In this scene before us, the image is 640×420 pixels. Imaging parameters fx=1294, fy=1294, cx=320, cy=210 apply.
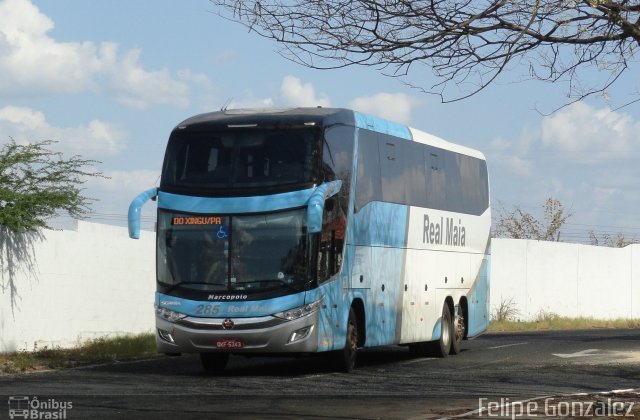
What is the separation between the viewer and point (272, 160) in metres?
19.7

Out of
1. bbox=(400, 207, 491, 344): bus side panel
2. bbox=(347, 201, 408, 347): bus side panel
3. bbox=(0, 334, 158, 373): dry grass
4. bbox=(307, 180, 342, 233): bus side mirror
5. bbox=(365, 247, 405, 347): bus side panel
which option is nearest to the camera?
bbox=(307, 180, 342, 233): bus side mirror

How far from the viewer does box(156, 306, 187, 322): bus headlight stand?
19641 millimetres

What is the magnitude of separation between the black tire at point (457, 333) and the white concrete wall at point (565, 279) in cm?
1575

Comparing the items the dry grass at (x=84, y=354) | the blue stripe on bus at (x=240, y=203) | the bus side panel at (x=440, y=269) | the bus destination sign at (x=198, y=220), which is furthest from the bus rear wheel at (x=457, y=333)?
the bus destination sign at (x=198, y=220)

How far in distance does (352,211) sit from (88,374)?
481 cm

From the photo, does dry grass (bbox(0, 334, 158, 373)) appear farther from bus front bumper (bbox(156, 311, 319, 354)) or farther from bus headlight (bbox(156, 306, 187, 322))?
bus front bumper (bbox(156, 311, 319, 354))

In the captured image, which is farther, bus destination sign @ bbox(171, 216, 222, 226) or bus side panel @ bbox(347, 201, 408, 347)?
bus side panel @ bbox(347, 201, 408, 347)

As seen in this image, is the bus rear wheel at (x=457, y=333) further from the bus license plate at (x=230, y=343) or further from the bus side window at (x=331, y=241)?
the bus license plate at (x=230, y=343)

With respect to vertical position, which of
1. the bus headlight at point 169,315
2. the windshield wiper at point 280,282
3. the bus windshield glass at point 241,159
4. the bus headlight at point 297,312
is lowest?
the bus headlight at point 169,315

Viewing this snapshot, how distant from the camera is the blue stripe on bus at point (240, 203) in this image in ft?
63.8

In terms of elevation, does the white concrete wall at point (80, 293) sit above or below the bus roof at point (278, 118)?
below

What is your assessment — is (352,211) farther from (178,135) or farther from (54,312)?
(54,312)

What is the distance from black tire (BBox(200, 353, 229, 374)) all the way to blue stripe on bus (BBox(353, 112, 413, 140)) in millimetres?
4399

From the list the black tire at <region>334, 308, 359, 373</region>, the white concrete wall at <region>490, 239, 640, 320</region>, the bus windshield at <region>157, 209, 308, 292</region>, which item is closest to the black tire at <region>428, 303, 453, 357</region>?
the black tire at <region>334, 308, 359, 373</region>
